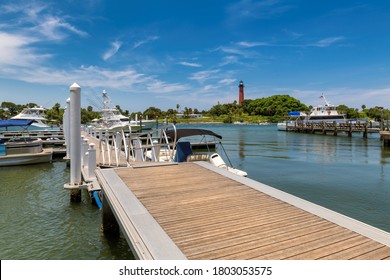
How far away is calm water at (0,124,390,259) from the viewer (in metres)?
7.36

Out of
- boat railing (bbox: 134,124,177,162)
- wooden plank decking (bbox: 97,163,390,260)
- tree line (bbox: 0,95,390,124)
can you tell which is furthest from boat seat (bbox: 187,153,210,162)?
tree line (bbox: 0,95,390,124)

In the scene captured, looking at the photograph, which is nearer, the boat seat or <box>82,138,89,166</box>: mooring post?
the boat seat

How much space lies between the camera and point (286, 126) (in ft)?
247

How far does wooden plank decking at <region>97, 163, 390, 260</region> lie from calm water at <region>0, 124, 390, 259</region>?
2.25m

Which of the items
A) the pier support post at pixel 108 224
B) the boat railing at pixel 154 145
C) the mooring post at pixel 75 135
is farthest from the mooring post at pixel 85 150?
the pier support post at pixel 108 224

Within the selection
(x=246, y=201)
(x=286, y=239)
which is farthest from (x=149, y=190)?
(x=286, y=239)

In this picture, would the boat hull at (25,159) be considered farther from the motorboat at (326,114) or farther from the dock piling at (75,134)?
the motorboat at (326,114)

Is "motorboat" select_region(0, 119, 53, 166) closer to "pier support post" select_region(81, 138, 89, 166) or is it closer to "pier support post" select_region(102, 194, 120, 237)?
"pier support post" select_region(81, 138, 89, 166)

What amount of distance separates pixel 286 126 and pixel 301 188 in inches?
2520

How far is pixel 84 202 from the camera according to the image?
10992 mm

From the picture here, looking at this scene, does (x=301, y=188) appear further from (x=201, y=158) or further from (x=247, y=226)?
(x=247, y=226)

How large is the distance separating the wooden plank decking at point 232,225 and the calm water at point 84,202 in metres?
2.25

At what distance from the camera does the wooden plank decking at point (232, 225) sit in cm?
355

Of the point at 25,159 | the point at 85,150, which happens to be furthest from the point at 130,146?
the point at 25,159
